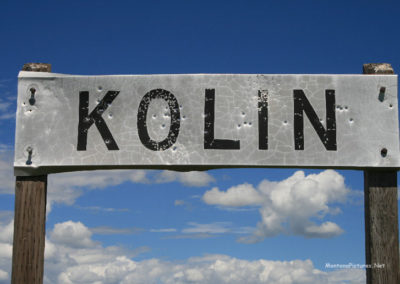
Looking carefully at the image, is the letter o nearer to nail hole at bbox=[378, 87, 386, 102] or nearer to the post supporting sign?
the post supporting sign

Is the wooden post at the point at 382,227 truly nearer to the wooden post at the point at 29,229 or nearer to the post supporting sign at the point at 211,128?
the post supporting sign at the point at 211,128

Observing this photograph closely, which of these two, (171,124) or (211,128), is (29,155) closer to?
(171,124)

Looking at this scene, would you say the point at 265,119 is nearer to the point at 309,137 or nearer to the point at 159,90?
the point at 309,137

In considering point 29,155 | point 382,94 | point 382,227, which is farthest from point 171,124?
point 382,227

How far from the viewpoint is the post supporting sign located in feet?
14.6

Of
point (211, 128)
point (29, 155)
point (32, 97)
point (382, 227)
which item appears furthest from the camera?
point (32, 97)

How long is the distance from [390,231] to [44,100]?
3152 millimetres

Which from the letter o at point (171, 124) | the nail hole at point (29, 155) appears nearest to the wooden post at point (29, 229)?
the nail hole at point (29, 155)

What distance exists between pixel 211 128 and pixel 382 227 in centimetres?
162

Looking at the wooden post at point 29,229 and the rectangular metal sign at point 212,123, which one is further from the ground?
the rectangular metal sign at point 212,123

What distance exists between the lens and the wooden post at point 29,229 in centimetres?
446

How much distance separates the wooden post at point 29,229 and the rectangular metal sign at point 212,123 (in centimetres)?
14

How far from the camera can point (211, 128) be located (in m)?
4.50

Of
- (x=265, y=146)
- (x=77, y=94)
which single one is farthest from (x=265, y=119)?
(x=77, y=94)
